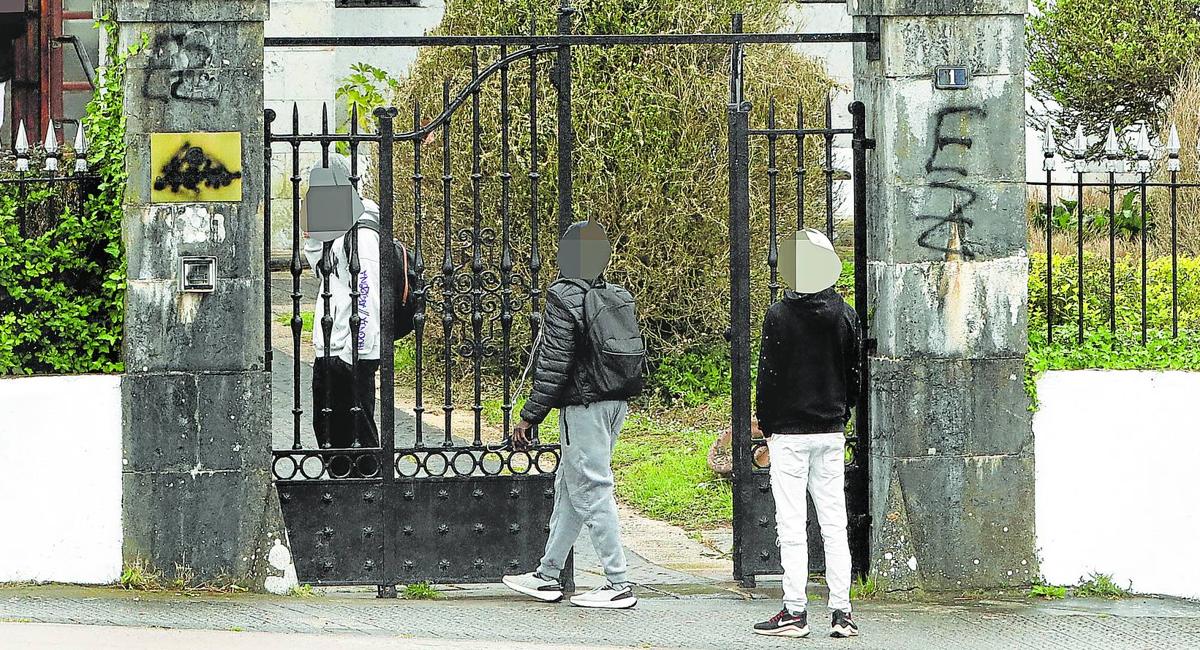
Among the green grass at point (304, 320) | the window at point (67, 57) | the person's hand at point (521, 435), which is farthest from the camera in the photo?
the window at point (67, 57)

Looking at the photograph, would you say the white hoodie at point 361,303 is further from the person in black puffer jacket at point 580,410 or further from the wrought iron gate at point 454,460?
the person in black puffer jacket at point 580,410

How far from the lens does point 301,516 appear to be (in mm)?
7258

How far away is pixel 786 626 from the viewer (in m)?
6.61

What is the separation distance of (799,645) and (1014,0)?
3.04 metres

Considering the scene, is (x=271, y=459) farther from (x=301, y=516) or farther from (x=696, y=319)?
(x=696, y=319)

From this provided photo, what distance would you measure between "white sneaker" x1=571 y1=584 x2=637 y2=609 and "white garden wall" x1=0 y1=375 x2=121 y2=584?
6.75 ft

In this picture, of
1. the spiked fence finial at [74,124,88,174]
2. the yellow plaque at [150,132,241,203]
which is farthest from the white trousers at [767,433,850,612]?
the spiked fence finial at [74,124,88,174]

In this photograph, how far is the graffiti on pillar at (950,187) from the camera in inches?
284

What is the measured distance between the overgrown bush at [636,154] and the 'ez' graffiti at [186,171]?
4.78m

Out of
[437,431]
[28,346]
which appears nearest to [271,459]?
[28,346]

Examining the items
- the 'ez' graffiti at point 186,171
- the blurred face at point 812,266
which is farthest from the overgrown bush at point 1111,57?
the 'ez' graffiti at point 186,171

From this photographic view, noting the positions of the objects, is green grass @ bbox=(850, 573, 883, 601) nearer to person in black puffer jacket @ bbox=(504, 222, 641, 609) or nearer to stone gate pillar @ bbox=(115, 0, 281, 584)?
person in black puffer jacket @ bbox=(504, 222, 641, 609)

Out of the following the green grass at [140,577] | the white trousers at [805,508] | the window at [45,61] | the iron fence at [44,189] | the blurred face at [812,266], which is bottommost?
the green grass at [140,577]

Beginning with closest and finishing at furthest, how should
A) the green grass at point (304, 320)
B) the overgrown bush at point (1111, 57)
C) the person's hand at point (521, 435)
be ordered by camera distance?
the person's hand at point (521, 435) → the green grass at point (304, 320) → the overgrown bush at point (1111, 57)
